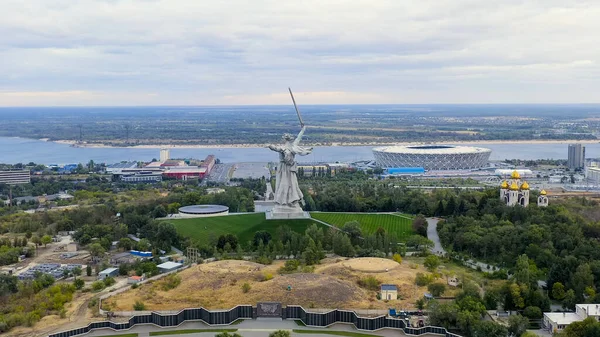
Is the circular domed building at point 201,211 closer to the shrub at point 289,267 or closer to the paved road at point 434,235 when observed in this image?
the shrub at point 289,267

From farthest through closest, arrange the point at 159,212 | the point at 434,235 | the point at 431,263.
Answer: the point at 159,212 → the point at 434,235 → the point at 431,263

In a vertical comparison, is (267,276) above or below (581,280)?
below

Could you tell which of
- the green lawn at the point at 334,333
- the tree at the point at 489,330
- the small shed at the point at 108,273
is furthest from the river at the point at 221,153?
the tree at the point at 489,330

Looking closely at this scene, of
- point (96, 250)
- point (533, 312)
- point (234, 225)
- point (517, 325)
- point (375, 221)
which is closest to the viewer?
point (517, 325)

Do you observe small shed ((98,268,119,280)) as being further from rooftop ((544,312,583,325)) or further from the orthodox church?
the orthodox church

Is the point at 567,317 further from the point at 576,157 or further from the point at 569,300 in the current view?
the point at 576,157

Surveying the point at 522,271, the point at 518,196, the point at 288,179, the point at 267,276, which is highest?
the point at 288,179

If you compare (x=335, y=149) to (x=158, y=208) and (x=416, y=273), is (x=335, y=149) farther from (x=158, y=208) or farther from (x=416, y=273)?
(x=416, y=273)

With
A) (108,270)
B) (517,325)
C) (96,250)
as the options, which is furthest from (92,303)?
(517,325)

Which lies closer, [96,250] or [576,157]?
[96,250]
